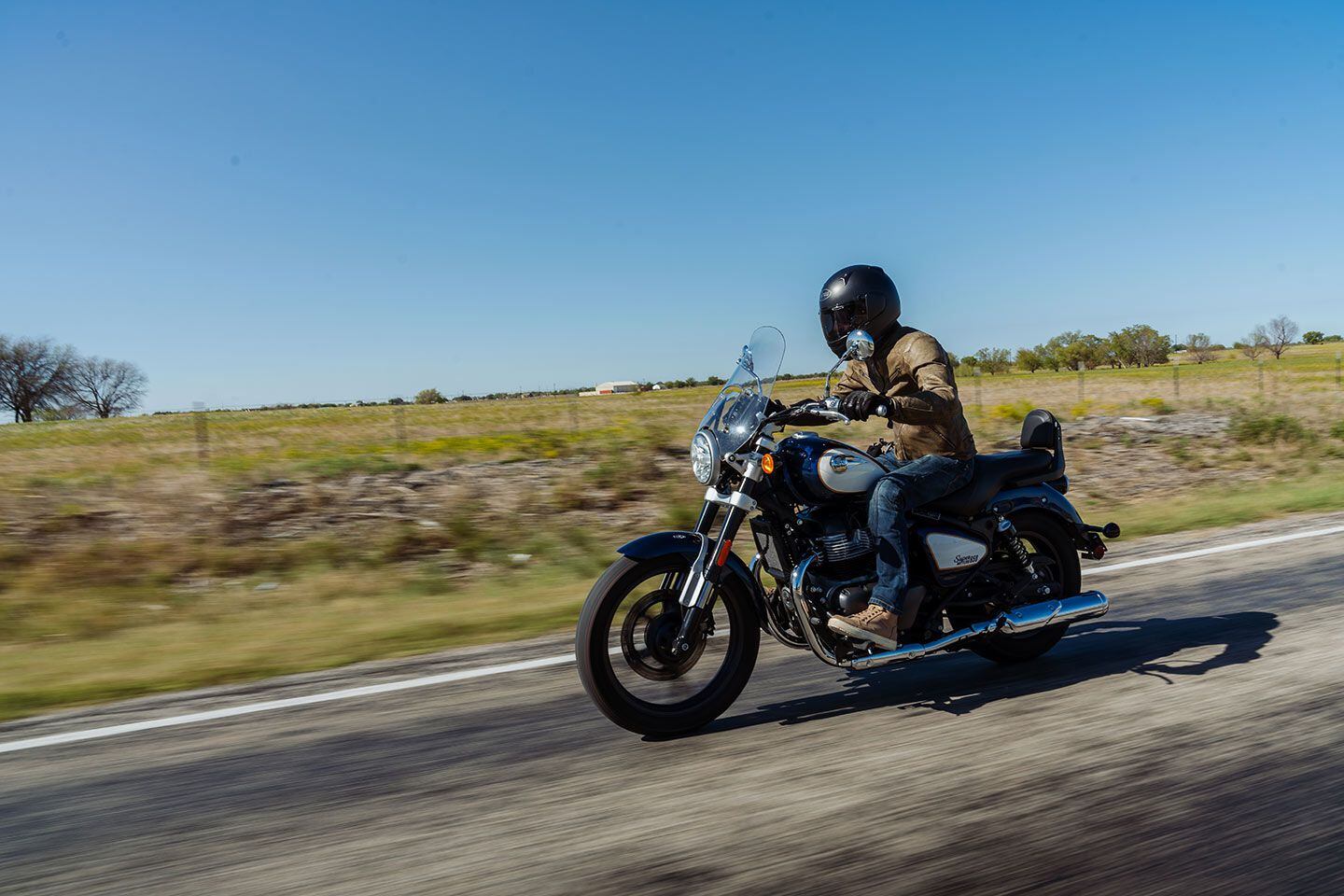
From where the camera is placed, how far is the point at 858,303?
4598 mm

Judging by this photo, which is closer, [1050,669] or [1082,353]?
[1050,669]

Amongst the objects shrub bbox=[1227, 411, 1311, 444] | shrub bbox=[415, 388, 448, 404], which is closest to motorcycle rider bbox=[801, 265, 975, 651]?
shrub bbox=[1227, 411, 1311, 444]

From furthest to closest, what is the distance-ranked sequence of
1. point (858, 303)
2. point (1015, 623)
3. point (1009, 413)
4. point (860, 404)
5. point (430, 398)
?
point (430, 398)
point (1009, 413)
point (1015, 623)
point (858, 303)
point (860, 404)

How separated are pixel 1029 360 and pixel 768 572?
3264 inches

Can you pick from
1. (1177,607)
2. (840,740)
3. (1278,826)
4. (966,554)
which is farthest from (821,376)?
(1177,607)

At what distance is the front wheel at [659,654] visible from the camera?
4.05 m

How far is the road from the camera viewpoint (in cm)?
295

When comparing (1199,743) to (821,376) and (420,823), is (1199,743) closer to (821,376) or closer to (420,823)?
(821,376)

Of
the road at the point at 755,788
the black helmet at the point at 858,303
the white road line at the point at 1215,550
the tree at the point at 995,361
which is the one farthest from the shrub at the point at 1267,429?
the tree at the point at 995,361

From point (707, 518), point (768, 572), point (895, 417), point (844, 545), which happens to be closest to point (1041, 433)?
point (895, 417)

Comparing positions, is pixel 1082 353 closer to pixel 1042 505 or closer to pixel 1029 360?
pixel 1029 360

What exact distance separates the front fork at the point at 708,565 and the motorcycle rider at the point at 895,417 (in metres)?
0.55

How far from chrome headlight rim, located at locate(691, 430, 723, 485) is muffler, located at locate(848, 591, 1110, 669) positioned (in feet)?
3.50

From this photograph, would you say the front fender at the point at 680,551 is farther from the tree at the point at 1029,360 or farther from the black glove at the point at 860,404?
the tree at the point at 1029,360
